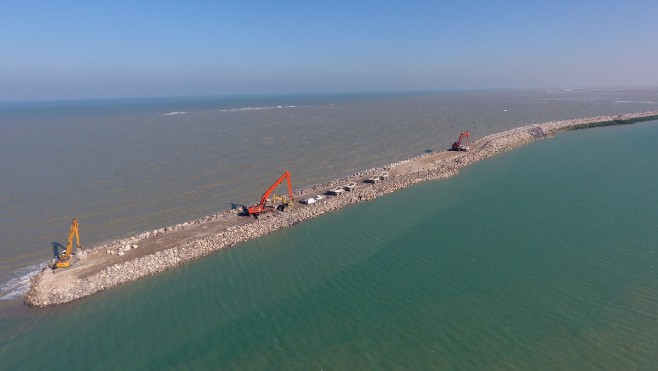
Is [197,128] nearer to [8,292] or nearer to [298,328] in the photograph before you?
[8,292]

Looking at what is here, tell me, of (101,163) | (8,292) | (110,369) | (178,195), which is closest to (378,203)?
(178,195)

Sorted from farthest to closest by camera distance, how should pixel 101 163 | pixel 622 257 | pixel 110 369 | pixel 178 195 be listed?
pixel 101 163, pixel 178 195, pixel 622 257, pixel 110 369

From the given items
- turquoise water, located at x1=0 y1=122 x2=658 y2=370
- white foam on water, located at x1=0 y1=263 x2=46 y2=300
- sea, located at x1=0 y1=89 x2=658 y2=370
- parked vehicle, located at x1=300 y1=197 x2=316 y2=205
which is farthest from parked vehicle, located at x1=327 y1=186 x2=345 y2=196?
white foam on water, located at x1=0 y1=263 x2=46 y2=300

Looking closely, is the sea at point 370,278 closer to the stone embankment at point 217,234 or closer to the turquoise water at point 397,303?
the turquoise water at point 397,303

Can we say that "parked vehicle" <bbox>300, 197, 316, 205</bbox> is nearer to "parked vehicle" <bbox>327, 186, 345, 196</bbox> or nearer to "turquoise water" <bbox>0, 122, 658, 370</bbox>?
"turquoise water" <bbox>0, 122, 658, 370</bbox>

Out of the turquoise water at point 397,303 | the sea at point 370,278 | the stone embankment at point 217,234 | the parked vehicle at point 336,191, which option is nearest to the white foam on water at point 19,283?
the sea at point 370,278

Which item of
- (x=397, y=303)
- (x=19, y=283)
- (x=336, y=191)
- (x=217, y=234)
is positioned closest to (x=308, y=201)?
(x=336, y=191)

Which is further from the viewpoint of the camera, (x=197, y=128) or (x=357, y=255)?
(x=197, y=128)
